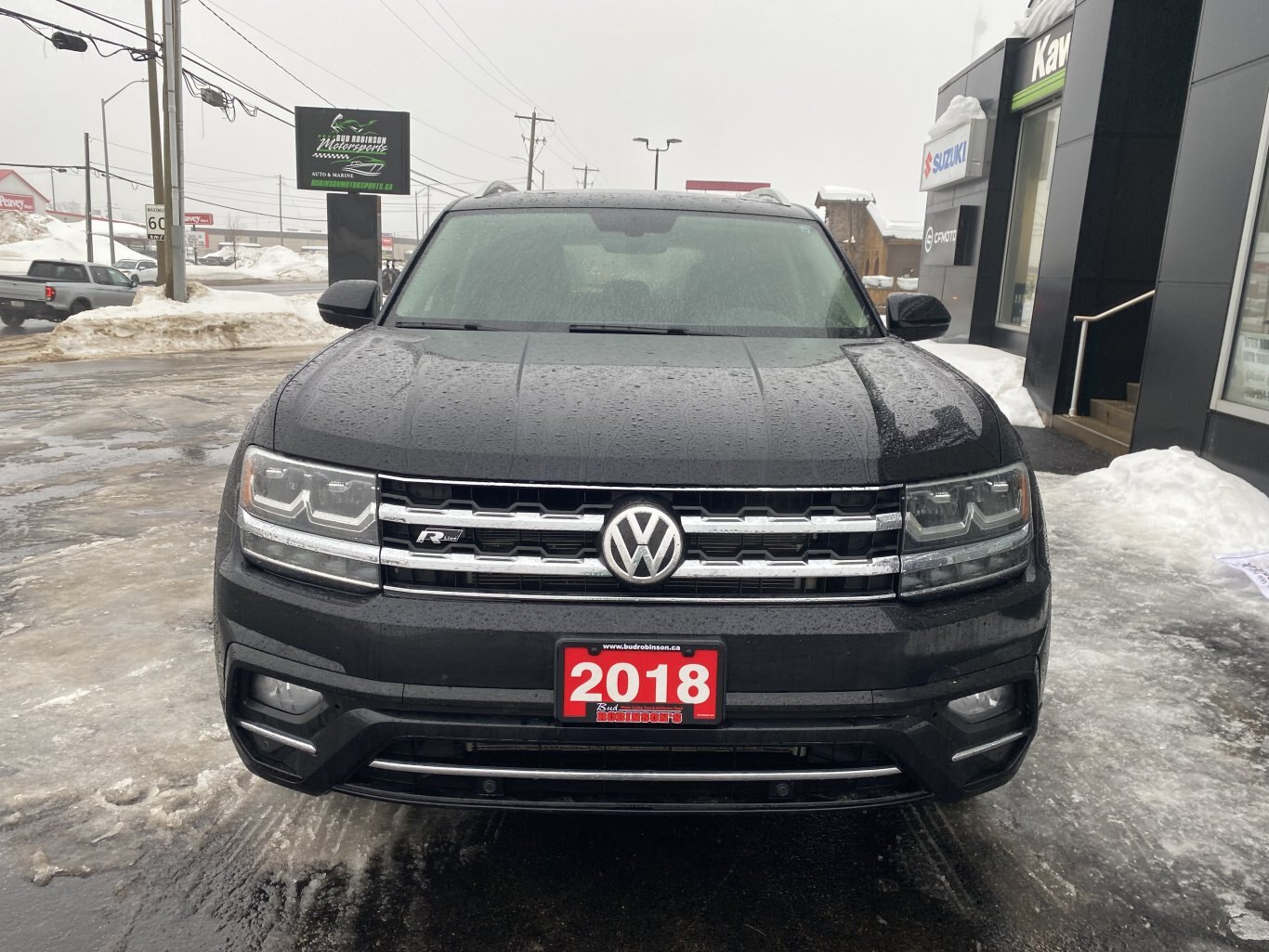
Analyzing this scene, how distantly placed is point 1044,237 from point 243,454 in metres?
10.2

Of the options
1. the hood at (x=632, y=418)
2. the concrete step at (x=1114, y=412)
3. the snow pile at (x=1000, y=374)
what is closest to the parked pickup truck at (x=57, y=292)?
the snow pile at (x=1000, y=374)

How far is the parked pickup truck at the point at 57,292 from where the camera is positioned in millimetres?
19969

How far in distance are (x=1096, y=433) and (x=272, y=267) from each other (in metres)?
72.4

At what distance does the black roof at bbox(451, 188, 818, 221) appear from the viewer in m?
3.74

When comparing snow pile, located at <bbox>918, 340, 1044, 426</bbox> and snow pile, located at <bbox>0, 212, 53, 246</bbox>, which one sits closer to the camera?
snow pile, located at <bbox>918, 340, 1044, 426</bbox>

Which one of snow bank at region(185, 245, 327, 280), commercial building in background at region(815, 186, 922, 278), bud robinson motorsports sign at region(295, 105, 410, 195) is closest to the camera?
bud robinson motorsports sign at region(295, 105, 410, 195)

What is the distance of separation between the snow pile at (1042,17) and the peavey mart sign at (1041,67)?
0.11m

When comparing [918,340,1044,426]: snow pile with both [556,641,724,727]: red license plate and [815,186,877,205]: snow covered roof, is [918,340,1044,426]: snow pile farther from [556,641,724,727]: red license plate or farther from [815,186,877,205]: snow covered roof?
[815,186,877,205]: snow covered roof

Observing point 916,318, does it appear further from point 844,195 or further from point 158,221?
point 844,195

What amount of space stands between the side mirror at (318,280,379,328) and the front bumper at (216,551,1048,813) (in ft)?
5.29

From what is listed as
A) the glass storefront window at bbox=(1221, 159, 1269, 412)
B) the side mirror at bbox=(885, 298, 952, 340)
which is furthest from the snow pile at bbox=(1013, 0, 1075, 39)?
the side mirror at bbox=(885, 298, 952, 340)

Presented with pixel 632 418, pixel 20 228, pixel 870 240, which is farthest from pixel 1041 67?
pixel 20 228

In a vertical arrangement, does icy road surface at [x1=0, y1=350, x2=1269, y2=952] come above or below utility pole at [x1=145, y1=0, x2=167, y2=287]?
below

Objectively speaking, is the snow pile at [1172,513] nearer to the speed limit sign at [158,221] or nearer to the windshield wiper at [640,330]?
the windshield wiper at [640,330]
